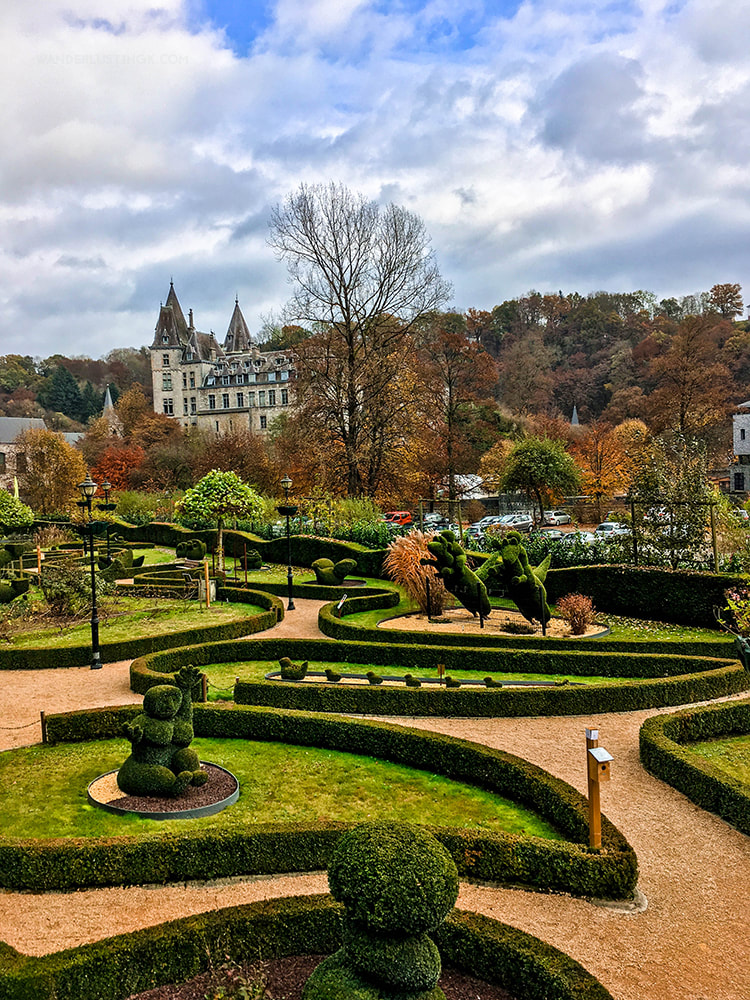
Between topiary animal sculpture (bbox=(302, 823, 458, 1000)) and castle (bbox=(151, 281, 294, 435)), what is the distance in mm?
69533

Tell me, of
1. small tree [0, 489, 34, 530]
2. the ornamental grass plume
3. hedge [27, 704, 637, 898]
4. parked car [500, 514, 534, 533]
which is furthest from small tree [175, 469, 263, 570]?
hedge [27, 704, 637, 898]

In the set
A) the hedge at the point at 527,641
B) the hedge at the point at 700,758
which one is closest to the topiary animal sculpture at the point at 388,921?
the hedge at the point at 700,758

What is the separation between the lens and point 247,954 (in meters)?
5.42

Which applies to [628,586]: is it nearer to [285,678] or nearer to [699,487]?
[699,487]

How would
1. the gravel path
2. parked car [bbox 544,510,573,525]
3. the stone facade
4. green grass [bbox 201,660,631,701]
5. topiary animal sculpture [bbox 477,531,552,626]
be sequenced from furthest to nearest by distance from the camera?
the stone facade
parked car [bbox 544,510,573,525]
topiary animal sculpture [bbox 477,531,552,626]
green grass [bbox 201,660,631,701]
the gravel path

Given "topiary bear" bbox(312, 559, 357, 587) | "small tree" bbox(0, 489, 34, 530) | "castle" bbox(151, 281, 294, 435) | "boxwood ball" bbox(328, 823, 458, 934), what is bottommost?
"topiary bear" bbox(312, 559, 357, 587)

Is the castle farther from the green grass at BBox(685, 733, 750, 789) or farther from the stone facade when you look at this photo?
the green grass at BBox(685, 733, 750, 789)

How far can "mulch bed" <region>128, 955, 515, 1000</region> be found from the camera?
16.3ft

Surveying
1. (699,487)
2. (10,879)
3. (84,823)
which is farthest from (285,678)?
(699,487)

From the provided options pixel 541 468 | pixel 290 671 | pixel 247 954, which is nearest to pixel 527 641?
pixel 290 671

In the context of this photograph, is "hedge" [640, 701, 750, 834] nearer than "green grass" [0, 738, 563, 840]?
Yes

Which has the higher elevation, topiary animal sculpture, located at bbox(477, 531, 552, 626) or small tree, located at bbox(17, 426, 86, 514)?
small tree, located at bbox(17, 426, 86, 514)

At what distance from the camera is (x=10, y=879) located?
276 inches

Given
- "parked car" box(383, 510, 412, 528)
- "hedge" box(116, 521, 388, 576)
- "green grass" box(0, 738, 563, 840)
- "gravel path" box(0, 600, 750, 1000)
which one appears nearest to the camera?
"gravel path" box(0, 600, 750, 1000)
